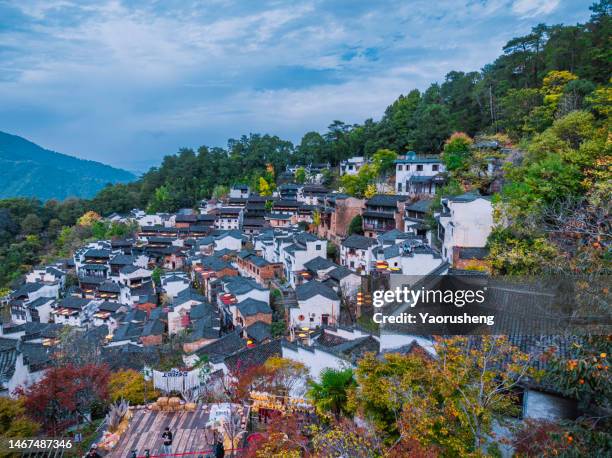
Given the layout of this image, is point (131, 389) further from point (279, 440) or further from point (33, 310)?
point (33, 310)

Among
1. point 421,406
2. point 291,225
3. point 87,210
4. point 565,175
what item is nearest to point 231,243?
point 291,225

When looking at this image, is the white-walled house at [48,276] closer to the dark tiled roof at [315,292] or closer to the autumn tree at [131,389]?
the dark tiled roof at [315,292]

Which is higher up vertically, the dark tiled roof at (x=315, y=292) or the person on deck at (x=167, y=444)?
the person on deck at (x=167, y=444)

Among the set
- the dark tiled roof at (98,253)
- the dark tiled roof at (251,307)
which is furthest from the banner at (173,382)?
the dark tiled roof at (98,253)

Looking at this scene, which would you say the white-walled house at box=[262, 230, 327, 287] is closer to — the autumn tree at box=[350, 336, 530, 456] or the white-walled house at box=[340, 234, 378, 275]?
the white-walled house at box=[340, 234, 378, 275]

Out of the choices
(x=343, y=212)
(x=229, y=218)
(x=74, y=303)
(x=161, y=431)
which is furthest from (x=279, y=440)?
(x=229, y=218)

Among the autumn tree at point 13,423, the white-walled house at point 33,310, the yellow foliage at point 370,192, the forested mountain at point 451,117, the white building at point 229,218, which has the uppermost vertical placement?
the forested mountain at point 451,117

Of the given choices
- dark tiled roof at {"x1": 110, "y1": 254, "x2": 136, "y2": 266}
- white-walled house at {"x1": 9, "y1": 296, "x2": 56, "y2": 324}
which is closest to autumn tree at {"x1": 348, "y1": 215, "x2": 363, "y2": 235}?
dark tiled roof at {"x1": 110, "y1": 254, "x2": 136, "y2": 266}

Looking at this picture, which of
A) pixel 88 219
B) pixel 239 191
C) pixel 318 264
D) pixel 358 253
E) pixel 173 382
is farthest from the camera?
pixel 88 219
